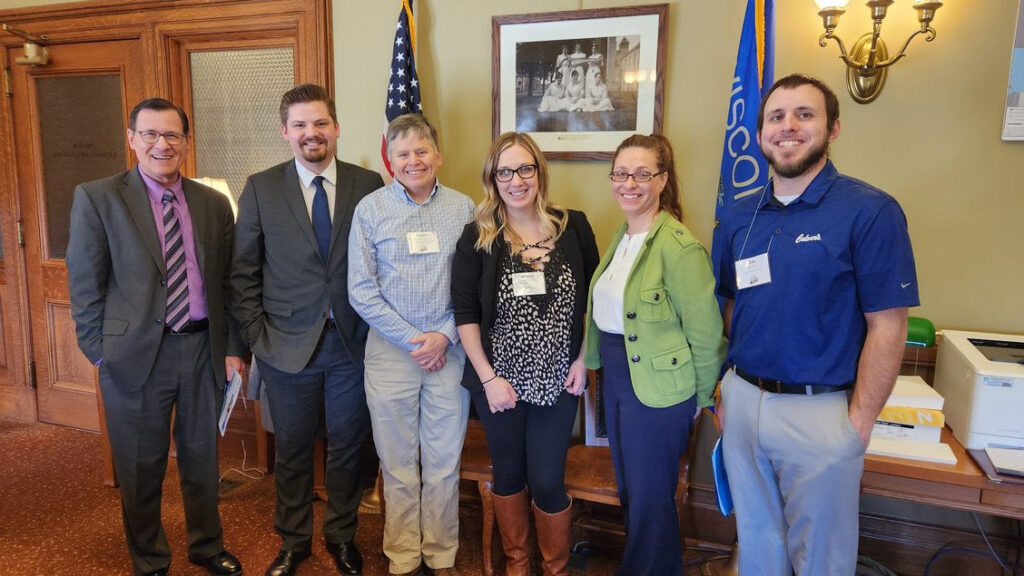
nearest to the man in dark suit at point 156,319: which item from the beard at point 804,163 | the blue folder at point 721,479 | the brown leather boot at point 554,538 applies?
→ the brown leather boot at point 554,538

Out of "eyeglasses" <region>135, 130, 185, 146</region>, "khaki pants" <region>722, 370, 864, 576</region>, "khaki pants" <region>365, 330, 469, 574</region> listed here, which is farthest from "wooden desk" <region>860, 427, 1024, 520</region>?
"eyeglasses" <region>135, 130, 185, 146</region>

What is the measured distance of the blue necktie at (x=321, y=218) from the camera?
2.07m

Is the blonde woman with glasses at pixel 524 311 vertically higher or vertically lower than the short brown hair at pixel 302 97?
lower

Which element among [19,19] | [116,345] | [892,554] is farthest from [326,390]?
[19,19]

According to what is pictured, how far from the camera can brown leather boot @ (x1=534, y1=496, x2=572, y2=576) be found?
2.01 metres

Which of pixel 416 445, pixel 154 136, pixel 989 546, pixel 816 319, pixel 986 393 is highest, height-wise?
pixel 154 136

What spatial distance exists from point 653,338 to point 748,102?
1.01 m

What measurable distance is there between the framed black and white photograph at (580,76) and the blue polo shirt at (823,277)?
0.99 meters

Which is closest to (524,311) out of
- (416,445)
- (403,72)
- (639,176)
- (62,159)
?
(639,176)

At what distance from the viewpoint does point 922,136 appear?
2080 millimetres

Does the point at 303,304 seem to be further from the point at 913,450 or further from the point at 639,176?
the point at 913,450

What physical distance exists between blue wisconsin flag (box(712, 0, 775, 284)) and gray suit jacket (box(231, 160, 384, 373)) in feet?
4.49

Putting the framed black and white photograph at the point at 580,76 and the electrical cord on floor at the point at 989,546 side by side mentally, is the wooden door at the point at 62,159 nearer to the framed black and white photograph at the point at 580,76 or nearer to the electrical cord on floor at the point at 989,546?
the framed black and white photograph at the point at 580,76

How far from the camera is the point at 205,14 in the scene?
9.52 ft
